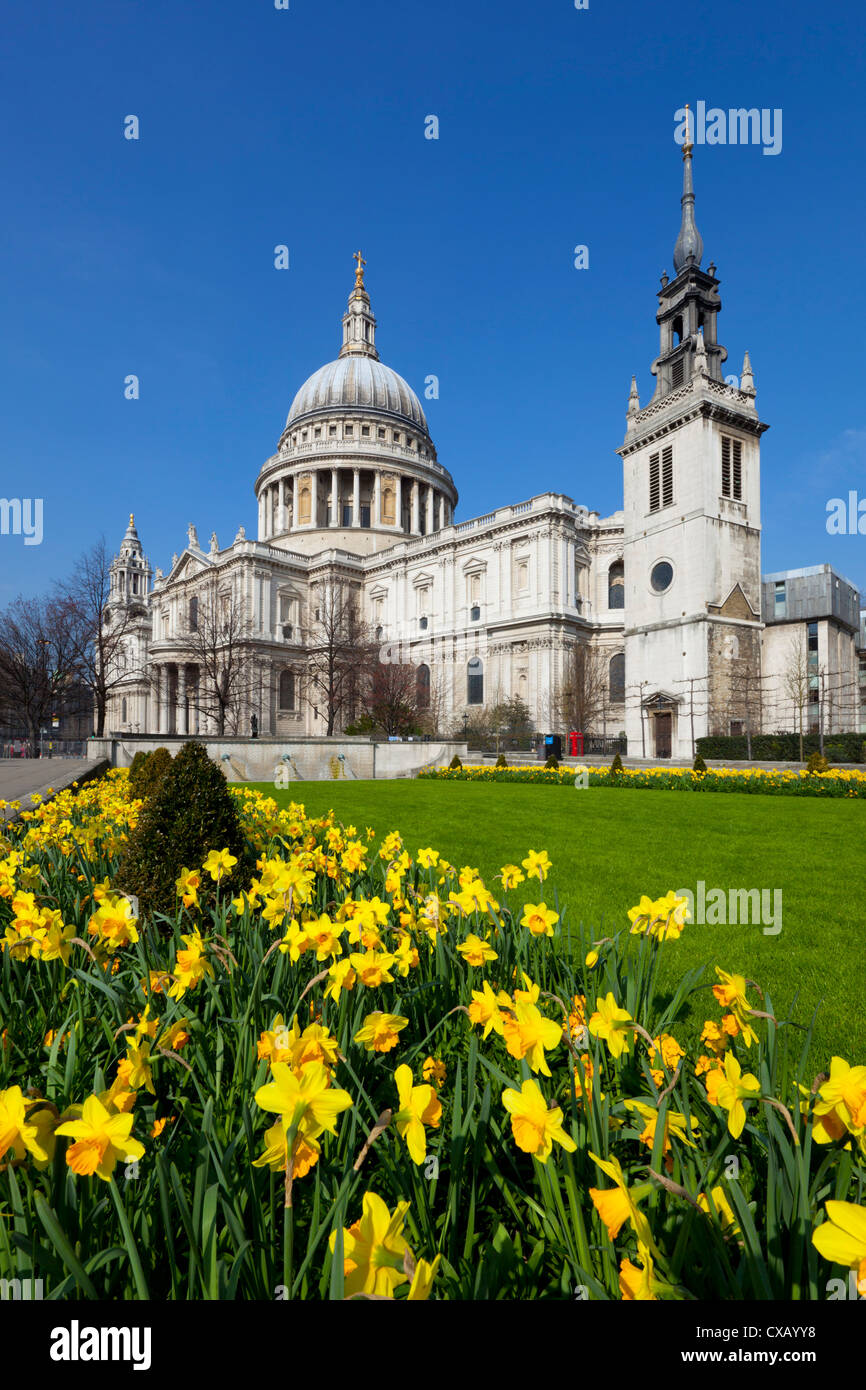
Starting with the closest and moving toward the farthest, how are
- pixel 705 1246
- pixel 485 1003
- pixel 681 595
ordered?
pixel 705 1246, pixel 485 1003, pixel 681 595

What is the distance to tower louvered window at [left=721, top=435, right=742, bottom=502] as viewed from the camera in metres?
38.0

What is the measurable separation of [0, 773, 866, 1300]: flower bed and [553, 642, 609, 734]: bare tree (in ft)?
136

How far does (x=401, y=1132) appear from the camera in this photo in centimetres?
143

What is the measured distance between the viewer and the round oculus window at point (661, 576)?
38594 millimetres

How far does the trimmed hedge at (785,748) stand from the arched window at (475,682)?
24.0 metres

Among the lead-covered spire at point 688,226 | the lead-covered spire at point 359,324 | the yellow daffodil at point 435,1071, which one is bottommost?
the yellow daffodil at point 435,1071

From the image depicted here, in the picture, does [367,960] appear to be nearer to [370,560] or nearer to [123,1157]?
[123,1157]

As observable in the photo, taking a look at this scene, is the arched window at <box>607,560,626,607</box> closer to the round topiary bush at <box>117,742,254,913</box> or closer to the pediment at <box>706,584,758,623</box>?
the pediment at <box>706,584,758,623</box>

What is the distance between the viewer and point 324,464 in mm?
64562

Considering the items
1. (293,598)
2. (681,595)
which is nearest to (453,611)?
(293,598)

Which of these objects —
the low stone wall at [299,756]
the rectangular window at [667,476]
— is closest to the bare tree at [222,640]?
the low stone wall at [299,756]

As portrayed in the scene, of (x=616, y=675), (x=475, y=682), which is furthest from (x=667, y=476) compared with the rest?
(x=475, y=682)

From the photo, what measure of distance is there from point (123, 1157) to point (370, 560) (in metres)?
61.9

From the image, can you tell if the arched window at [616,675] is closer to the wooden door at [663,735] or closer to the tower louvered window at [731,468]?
the wooden door at [663,735]
